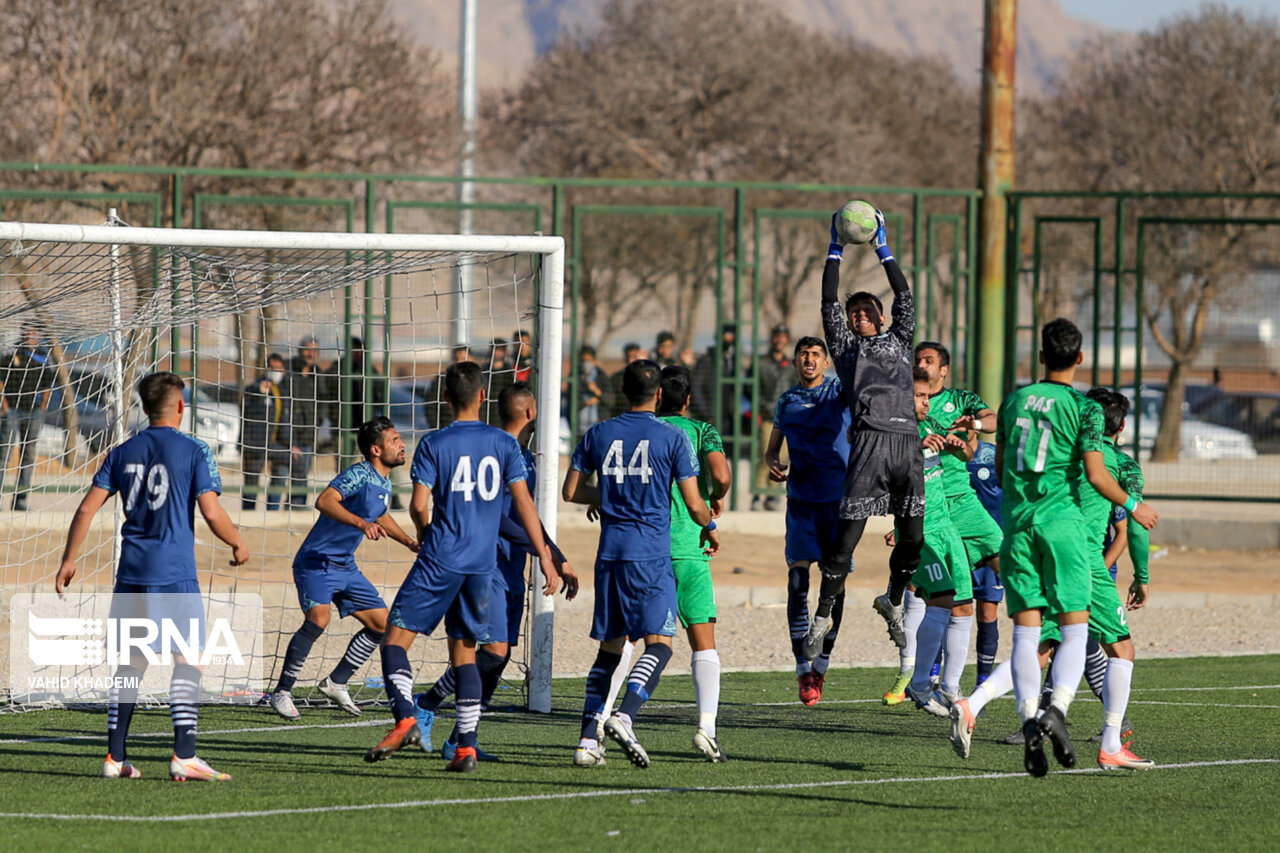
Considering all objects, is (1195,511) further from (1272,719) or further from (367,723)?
(367,723)

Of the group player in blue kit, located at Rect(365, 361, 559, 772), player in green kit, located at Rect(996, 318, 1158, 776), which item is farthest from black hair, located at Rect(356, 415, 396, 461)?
player in green kit, located at Rect(996, 318, 1158, 776)

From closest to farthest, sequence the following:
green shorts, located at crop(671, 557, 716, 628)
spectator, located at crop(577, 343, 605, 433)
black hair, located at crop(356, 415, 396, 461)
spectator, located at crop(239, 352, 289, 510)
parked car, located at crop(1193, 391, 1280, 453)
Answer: green shorts, located at crop(671, 557, 716, 628) < black hair, located at crop(356, 415, 396, 461) < spectator, located at crop(239, 352, 289, 510) < spectator, located at crop(577, 343, 605, 433) < parked car, located at crop(1193, 391, 1280, 453)

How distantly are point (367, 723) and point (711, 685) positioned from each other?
91.3 inches

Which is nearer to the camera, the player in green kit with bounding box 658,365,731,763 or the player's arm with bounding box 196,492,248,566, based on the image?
the player's arm with bounding box 196,492,248,566

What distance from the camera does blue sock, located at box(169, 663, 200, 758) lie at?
746 centimetres

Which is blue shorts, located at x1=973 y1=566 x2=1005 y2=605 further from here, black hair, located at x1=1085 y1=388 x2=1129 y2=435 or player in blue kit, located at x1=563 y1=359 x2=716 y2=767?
player in blue kit, located at x1=563 y1=359 x2=716 y2=767

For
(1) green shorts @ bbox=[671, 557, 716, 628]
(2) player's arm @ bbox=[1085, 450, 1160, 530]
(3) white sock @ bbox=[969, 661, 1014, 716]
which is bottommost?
(3) white sock @ bbox=[969, 661, 1014, 716]

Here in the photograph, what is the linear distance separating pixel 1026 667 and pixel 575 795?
2.08m

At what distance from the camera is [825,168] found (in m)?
43.6

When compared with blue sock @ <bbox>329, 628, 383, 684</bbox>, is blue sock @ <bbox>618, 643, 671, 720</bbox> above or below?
above

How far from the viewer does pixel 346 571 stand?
959 centimetres

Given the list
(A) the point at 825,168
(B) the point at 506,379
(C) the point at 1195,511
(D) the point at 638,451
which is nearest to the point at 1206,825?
(D) the point at 638,451

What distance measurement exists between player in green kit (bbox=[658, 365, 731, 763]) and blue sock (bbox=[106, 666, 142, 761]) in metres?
2.52

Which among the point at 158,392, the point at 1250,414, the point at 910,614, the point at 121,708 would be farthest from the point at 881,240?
the point at 1250,414
